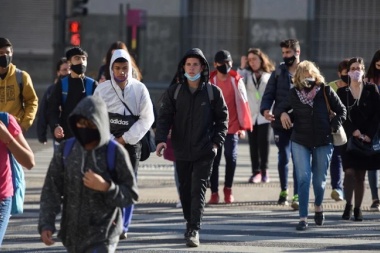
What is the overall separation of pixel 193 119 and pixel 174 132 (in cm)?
26

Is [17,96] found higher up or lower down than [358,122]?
higher up

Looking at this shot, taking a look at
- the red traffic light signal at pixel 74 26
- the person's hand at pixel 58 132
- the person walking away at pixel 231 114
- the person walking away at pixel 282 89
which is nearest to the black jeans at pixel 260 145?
the person walking away at pixel 231 114

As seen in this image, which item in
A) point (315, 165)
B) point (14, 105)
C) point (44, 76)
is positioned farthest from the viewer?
point (44, 76)

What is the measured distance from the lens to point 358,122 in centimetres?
1273

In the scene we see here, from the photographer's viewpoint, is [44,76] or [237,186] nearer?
[237,186]

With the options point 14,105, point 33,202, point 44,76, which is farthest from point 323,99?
point 44,76

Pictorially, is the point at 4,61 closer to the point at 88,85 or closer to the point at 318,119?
the point at 88,85

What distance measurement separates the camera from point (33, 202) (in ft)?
45.9

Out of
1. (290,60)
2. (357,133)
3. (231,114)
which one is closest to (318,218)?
(357,133)

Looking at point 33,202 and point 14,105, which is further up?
point 14,105

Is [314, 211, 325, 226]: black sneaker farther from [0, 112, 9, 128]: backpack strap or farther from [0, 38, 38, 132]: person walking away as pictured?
[0, 112, 9, 128]: backpack strap

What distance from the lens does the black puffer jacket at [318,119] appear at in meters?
11.8

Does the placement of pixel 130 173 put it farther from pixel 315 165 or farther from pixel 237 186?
pixel 237 186

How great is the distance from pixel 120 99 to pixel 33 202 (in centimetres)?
364
